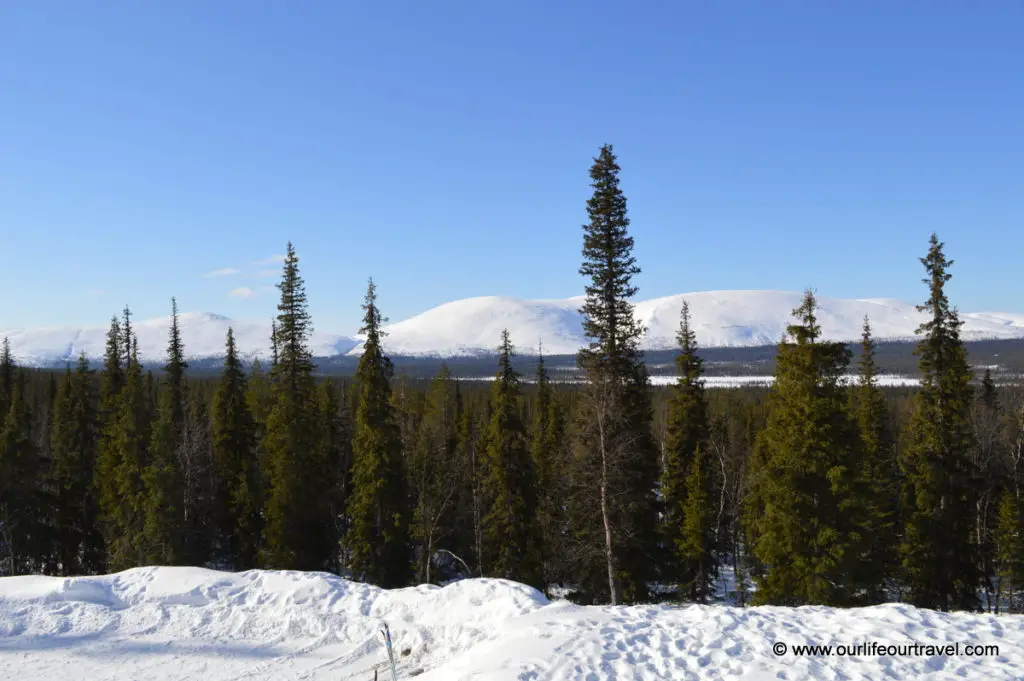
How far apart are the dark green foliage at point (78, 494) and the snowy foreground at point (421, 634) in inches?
907

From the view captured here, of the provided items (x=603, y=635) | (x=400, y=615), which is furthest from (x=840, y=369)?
(x=400, y=615)

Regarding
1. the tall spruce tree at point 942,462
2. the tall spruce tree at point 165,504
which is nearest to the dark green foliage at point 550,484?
the tall spruce tree at point 942,462

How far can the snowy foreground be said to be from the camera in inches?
409

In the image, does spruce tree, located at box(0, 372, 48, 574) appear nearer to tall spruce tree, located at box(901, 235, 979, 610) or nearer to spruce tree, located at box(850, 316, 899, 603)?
spruce tree, located at box(850, 316, 899, 603)

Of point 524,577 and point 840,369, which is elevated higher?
point 840,369

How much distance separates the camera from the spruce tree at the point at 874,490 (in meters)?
20.9

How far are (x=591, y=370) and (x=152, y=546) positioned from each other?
21.3 m

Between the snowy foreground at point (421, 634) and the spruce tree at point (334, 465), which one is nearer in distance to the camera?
the snowy foreground at point (421, 634)

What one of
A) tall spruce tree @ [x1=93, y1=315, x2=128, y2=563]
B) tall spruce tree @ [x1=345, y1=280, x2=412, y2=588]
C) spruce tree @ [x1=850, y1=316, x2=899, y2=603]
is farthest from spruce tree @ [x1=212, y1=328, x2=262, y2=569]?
spruce tree @ [x1=850, y1=316, x2=899, y2=603]

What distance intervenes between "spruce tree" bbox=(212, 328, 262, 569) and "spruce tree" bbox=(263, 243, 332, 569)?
60.0 inches

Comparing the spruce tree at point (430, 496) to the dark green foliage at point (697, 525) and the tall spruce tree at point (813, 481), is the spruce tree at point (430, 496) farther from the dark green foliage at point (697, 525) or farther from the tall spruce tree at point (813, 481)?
the tall spruce tree at point (813, 481)

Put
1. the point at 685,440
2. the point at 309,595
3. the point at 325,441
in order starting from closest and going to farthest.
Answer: the point at 309,595, the point at 685,440, the point at 325,441

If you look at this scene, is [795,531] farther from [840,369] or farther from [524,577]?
[524,577]

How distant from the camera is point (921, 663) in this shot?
397 inches
